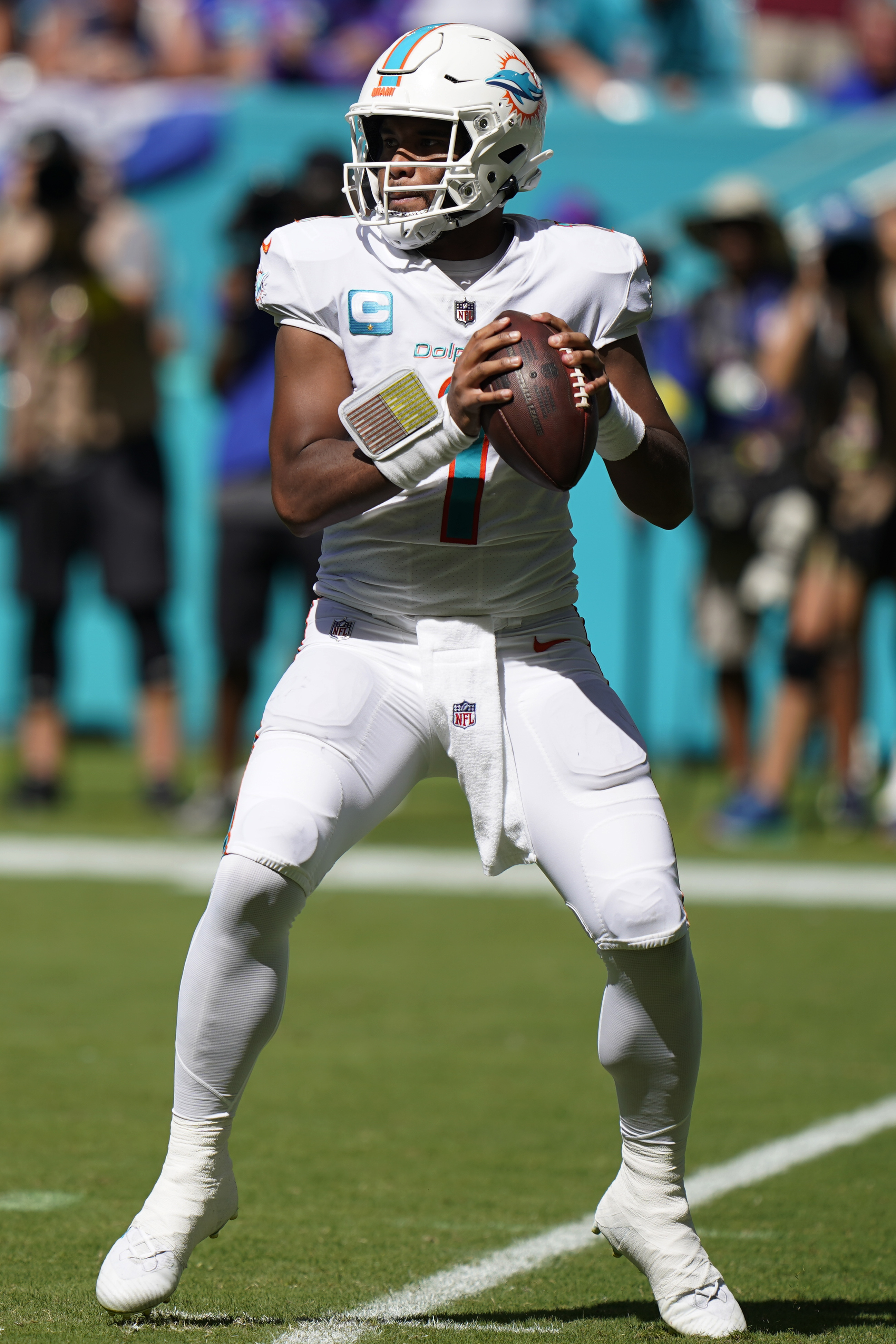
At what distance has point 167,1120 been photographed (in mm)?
4055

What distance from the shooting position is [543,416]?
2.83 meters

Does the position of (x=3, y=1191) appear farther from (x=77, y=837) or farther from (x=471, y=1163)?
(x=77, y=837)

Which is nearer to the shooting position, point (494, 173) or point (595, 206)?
point (494, 173)

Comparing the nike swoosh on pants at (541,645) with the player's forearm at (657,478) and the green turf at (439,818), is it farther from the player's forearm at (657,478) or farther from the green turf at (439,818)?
the green turf at (439,818)

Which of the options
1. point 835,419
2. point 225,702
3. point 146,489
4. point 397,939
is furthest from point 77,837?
point 835,419

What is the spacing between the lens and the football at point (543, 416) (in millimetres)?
2832

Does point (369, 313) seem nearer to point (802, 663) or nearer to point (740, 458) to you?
point (802, 663)

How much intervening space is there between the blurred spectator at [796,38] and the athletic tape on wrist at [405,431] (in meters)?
11.3

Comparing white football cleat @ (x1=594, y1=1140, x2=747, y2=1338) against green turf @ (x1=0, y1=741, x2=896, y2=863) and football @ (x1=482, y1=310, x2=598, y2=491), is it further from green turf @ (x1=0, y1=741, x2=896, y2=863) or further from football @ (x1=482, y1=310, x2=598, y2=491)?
green turf @ (x1=0, y1=741, x2=896, y2=863)

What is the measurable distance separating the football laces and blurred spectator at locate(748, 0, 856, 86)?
11.2m

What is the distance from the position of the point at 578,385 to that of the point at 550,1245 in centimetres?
147

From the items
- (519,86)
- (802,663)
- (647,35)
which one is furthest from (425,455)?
(647,35)

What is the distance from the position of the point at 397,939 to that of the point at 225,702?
208 cm

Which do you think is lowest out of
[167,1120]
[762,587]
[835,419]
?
[167,1120]
